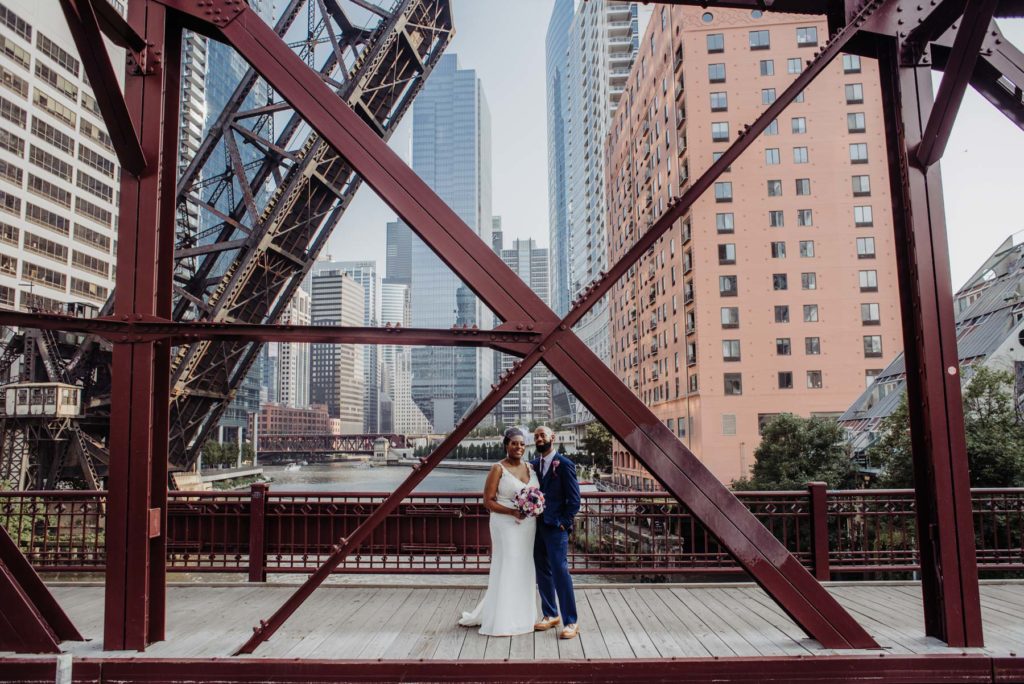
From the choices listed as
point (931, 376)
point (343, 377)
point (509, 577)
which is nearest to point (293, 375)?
point (343, 377)

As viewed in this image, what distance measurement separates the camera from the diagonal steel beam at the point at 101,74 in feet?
13.0

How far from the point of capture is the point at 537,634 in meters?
5.19

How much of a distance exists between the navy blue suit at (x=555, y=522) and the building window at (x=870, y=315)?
39.4 meters

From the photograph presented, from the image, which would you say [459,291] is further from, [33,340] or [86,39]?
[86,39]

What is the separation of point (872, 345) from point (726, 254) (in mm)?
9788

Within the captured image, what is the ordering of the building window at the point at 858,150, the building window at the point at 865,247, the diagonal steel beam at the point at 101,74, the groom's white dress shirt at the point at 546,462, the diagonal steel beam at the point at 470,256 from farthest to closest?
1. the building window at the point at 858,150
2. the building window at the point at 865,247
3. the groom's white dress shirt at the point at 546,462
4. the diagonal steel beam at the point at 470,256
5. the diagonal steel beam at the point at 101,74

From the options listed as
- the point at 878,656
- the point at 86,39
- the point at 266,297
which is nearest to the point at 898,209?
the point at 878,656

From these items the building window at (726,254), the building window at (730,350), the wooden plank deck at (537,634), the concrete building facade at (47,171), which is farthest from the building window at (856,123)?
the concrete building facade at (47,171)

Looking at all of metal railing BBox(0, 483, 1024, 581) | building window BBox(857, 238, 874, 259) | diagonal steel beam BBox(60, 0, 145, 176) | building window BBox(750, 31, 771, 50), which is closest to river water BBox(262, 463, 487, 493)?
building window BBox(857, 238, 874, 259)

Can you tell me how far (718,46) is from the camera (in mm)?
41719

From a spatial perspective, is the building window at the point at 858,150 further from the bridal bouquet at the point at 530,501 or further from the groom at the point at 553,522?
the bridal bouquet at the point at 530,501

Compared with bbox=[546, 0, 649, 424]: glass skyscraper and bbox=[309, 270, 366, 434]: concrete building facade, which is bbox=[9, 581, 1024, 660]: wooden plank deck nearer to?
bbox=[546, 0, 649, 424]: glass skyscraper

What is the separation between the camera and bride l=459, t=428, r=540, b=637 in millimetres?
5273

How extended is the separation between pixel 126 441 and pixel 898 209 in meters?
5.63
